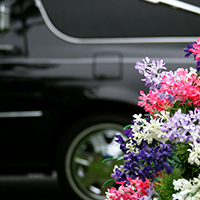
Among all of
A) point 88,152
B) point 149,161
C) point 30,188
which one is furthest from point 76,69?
point 149,161

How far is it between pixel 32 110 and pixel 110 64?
27.6 inches

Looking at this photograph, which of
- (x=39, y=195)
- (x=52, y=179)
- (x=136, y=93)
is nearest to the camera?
(x=136, y=93)

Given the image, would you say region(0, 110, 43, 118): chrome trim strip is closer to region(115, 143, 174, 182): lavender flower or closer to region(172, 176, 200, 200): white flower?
region(115, 143, 174, 182): lavender flower

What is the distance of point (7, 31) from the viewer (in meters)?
3.26

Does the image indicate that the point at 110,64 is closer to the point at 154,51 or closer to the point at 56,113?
the point at 154,51

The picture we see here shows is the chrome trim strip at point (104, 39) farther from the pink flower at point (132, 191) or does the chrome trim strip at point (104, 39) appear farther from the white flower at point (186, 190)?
the white flower at point (186, 190)

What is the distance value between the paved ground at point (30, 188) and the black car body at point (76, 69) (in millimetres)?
533

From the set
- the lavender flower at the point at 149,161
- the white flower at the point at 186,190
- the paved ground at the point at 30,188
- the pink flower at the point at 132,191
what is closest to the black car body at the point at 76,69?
the paved ground at the point at 30,188

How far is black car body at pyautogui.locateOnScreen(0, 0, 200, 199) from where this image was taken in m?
3.14

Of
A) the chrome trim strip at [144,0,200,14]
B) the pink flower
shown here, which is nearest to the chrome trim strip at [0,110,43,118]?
the chrome trim strip at [144,0,200,14]

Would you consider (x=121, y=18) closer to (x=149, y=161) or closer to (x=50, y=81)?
(x=50, y=81)

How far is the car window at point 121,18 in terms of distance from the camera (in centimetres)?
313

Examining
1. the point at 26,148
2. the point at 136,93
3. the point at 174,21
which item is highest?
the point at 174,21

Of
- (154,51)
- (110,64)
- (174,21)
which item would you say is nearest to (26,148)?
(110,64)
